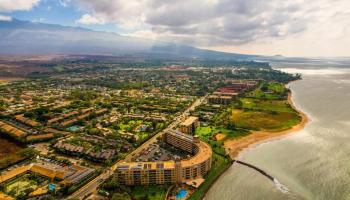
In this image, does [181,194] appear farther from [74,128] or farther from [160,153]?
[74,128]

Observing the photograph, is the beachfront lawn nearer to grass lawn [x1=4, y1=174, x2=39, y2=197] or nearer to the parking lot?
the parking lot

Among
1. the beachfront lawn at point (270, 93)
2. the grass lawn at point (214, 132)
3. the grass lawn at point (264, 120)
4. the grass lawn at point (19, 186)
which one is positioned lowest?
the grass lawn at point (19, 186)

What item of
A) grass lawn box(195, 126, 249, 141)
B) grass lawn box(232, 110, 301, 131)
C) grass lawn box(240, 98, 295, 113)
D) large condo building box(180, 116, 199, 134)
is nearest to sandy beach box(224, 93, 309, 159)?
grass lawn box(195, 126, 249, 141)

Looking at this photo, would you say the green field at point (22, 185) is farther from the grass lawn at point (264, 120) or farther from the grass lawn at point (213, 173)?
the grass lawn at point (264, 120)

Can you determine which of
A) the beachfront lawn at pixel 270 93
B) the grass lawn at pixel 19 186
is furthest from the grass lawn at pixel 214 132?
the beachfront lawn at pixel 270 93

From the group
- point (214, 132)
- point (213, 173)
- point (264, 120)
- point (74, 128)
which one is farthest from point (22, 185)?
point (264, 120)

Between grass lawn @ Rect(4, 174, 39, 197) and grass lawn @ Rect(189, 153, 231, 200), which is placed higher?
grass lawn @ Rect(189, 153, 231, 200)
